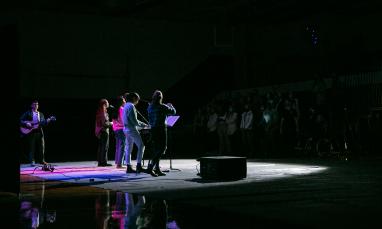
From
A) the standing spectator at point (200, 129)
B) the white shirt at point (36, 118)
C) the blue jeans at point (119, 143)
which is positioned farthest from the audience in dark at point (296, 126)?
the white shirt at point (36, 118)

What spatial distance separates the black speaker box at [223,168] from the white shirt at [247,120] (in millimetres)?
8141

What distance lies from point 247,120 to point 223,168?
8.61 m

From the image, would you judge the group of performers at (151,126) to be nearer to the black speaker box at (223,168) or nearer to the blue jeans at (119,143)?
the blue jeans at (119,143)

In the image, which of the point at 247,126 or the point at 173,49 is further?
the point at 173,49

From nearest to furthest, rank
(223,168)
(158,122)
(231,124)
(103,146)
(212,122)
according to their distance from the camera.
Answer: (223,168) → (158,122) → (103,146) → (231,124) → (212,122)

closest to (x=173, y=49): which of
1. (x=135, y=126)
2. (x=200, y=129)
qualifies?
(x=200, y=129)

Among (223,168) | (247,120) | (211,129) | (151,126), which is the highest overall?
(247,120)

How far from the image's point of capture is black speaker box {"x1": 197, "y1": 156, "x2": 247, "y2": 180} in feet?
33.2

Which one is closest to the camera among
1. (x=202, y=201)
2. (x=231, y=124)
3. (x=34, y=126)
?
(x=202, y=201)

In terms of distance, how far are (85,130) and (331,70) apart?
10.6 m

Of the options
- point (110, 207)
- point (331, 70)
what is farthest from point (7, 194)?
point (331, 70)

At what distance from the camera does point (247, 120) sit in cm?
1864

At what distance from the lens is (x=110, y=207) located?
268 inches

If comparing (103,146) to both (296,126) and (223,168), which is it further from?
(296,126)
